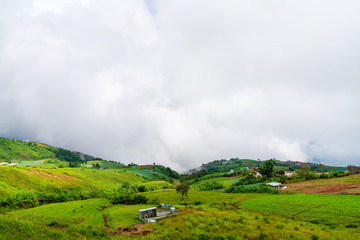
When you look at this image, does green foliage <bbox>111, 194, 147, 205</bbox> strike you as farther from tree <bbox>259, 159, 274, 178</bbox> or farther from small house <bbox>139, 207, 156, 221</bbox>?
tree <bbox>259, 159, 274, 178</bbox>

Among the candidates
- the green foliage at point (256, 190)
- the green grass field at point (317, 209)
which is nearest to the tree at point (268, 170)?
the green foliage at point (256, 190)

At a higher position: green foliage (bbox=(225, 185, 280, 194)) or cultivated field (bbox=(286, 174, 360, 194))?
cultivated field (bbox=(286, 174, 360, 194))

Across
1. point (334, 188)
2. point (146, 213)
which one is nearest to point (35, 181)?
point (146, 213)

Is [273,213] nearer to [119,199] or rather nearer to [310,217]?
[310,217]

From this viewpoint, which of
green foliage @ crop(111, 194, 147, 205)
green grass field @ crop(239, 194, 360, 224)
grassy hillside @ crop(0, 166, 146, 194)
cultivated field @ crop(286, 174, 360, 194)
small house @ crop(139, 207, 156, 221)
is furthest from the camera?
green foliage @ crop(111, 194, 147, 205)

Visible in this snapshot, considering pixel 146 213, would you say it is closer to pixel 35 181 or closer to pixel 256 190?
pixel 256 190

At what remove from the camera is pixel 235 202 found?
2297 inches

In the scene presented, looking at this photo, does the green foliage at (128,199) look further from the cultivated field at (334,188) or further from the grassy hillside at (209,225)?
the cultivated field at (334,188)

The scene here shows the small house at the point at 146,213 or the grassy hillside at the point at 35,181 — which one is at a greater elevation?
the grassy hillside at the point at 35,181


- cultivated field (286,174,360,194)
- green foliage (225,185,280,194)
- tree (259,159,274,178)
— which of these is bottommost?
green foliage (225,185,280,194)

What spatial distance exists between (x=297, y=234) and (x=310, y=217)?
49.3ft

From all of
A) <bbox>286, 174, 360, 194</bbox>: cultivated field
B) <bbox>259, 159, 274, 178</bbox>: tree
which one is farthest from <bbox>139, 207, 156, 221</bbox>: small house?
<bbox>259, 159, 274, 178</bbox>: tree

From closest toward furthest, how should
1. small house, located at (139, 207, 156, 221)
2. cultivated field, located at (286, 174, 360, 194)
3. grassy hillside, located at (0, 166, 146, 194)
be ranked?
small house, located at (139, 207, 156, 221), cultivated field, located at (286, 174, 360, 194), grassy hillside, located at (0, 166, 146, 194)

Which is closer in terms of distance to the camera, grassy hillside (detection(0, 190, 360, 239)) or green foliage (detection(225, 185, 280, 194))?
grassy hillside (detection(0, 190, 360, 239))
